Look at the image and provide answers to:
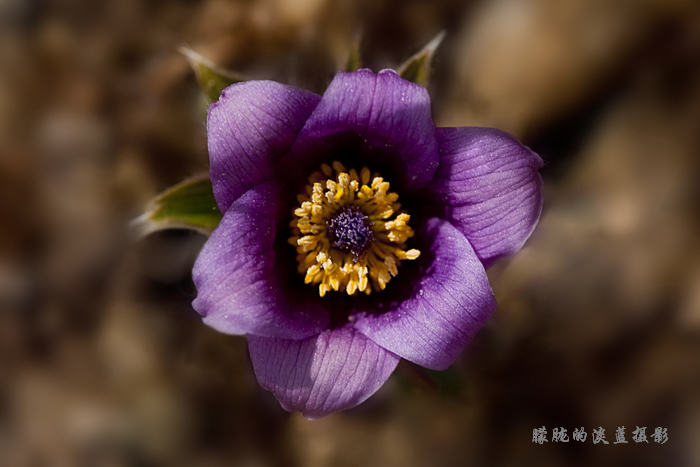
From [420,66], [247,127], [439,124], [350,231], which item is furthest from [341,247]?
[439,124]

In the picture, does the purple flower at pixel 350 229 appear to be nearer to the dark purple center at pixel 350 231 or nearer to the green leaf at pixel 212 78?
the dark purple center at pixel 350 231

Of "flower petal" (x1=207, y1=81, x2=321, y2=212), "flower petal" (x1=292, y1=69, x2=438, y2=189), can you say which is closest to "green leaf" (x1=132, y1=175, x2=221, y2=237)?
"flower petal" (x1=207, y1=81, x2=321, y2=212)

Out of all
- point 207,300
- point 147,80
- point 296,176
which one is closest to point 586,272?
point 296,176

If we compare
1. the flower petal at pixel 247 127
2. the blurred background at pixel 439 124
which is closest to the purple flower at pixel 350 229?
the flower petal at pixel 247 127

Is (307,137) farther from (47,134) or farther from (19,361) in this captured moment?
(19,361)

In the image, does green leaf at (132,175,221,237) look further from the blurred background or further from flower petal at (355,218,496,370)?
the blurred background

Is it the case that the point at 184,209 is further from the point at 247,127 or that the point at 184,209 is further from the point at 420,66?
the point at 420,66
